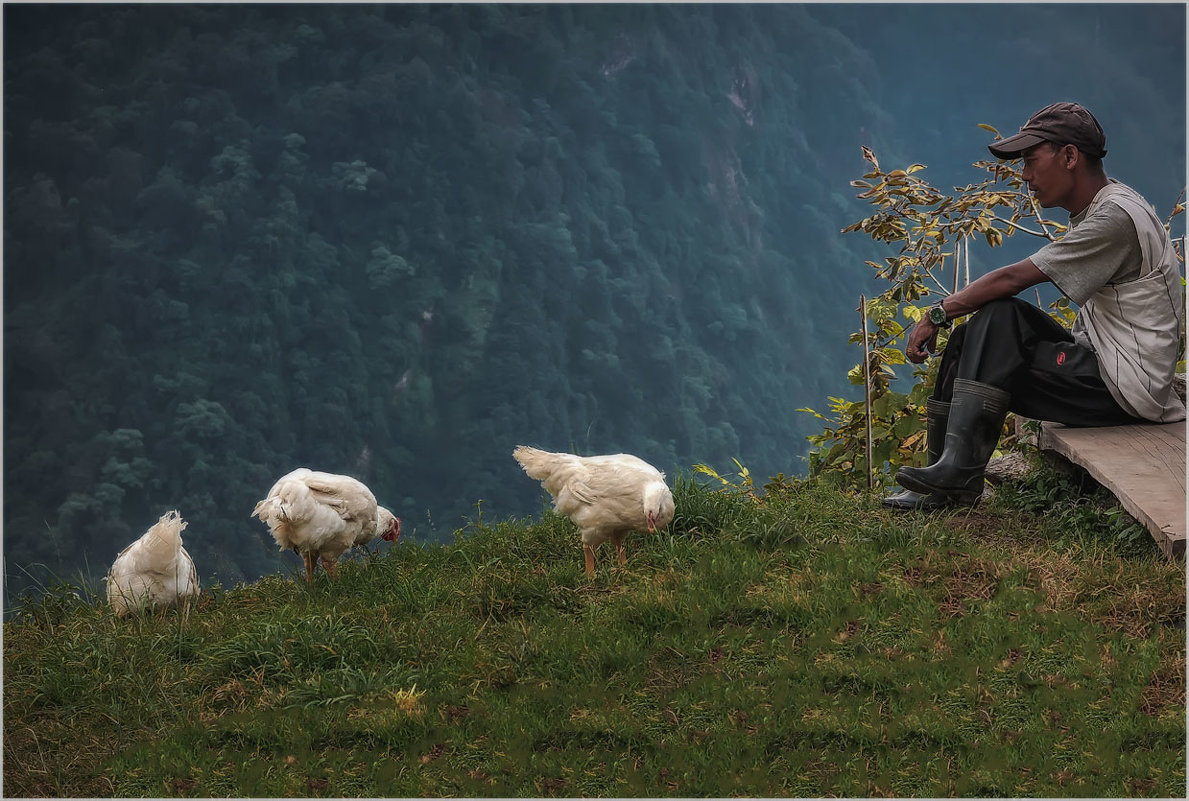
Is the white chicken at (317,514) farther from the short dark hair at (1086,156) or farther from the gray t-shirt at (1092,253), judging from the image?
the short dark hair at (1086,156)

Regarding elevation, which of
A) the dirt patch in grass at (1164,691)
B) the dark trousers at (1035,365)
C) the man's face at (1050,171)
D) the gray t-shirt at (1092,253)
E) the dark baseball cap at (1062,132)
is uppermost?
the dark baseball cap at (1062,132)

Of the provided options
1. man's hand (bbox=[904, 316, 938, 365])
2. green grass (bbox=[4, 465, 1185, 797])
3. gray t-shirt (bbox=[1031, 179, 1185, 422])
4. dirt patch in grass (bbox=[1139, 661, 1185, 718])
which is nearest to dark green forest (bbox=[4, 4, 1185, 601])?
green grass (bbox=[4, 465, 1185, 797])

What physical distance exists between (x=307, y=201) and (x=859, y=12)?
142 feet

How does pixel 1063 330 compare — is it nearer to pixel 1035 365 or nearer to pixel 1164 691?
pixel 1035 365

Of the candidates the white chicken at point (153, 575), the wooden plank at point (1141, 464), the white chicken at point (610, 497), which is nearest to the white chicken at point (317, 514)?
the white chicken at point (153, 575)

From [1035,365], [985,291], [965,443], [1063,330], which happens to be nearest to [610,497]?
[965,443]

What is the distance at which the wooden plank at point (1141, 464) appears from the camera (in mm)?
4488

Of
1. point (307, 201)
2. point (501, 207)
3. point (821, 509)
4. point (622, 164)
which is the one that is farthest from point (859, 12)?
point (821, 509)

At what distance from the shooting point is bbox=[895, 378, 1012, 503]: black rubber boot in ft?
17.4

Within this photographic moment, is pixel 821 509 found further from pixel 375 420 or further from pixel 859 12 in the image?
pixel 859 12

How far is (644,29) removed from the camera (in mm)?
66375

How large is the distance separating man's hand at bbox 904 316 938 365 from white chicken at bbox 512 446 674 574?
137cm

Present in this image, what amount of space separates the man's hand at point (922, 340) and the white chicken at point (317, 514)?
2900 millimetres

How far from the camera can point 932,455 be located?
A: 5684 millimetres
